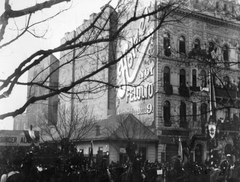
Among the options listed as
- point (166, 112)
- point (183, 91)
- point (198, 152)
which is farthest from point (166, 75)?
point (198, 152)

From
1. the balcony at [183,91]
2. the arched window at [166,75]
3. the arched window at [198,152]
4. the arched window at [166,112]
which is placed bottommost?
the arched window at [198,152]

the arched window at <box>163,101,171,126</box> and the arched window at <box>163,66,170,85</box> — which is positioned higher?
the arched window at <box>163,66,170,85</box>

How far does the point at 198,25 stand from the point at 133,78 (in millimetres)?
7753

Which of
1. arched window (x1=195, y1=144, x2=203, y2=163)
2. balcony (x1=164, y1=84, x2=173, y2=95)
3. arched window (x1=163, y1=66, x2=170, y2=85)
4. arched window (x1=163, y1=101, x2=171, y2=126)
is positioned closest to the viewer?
balcony (x1=164, y1=84, x2=173, y2=95)

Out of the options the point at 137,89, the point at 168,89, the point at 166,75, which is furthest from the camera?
the point at 137,89

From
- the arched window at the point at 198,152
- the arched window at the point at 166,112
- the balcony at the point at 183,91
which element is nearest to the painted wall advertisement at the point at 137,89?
the arched window at the point at 166,112

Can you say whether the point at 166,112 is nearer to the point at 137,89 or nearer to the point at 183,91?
the point at 183,91

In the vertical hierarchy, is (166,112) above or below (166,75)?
below

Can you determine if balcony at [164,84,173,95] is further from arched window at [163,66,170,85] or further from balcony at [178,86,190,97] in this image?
balcony at [178,86,190,97]

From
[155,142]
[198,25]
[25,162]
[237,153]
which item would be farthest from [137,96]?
[25,162]

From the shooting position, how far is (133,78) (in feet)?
120

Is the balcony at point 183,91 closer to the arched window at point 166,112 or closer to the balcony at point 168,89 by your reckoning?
the balcony at point 168,89

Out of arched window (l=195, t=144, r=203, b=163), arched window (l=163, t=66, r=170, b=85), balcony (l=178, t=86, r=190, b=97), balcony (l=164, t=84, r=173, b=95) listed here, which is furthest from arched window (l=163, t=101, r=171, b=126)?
arched window (l=195, t=144, r=203, b=163)

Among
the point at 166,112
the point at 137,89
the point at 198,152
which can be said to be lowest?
the point at 198,152
